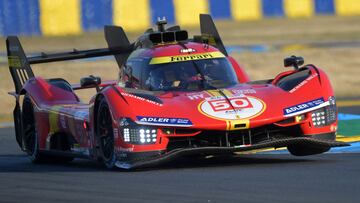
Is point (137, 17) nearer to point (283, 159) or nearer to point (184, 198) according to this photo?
point (283, 159)

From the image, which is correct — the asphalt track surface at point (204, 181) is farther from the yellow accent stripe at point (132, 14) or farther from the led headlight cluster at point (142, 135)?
the yellow accent stripe at point (132, 14)

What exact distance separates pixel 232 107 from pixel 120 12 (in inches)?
487

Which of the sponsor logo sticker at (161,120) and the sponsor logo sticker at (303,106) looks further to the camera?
the sponsor logo sticker at (303,106)

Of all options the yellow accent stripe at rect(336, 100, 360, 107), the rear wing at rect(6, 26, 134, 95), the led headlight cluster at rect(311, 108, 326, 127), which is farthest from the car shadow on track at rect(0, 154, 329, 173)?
the yellow accent stripe at rect(336, 100, 360, 107)

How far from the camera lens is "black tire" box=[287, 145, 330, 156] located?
441 inches

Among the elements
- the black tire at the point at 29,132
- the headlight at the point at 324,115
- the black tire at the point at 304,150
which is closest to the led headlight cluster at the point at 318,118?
the headlight at the point at 324,115

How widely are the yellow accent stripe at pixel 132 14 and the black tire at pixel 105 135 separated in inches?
454

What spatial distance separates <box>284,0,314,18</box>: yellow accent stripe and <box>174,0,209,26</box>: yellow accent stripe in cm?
211

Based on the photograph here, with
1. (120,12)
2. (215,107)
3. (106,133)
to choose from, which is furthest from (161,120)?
(120,12)

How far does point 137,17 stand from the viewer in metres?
22.8

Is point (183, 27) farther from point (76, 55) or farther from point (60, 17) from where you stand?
point (76, 55)

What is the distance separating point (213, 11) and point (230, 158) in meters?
11.7

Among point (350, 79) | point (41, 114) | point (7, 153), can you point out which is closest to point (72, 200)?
point (41, 114)

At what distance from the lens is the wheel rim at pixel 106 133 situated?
36.0 ft
